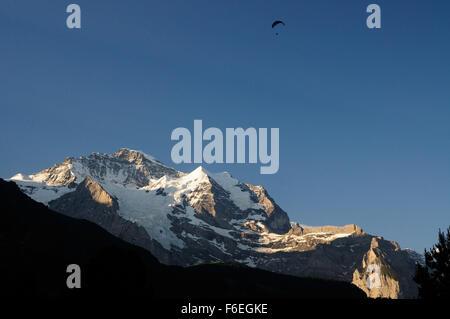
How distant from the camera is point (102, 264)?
134 metres

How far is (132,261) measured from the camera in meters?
139
